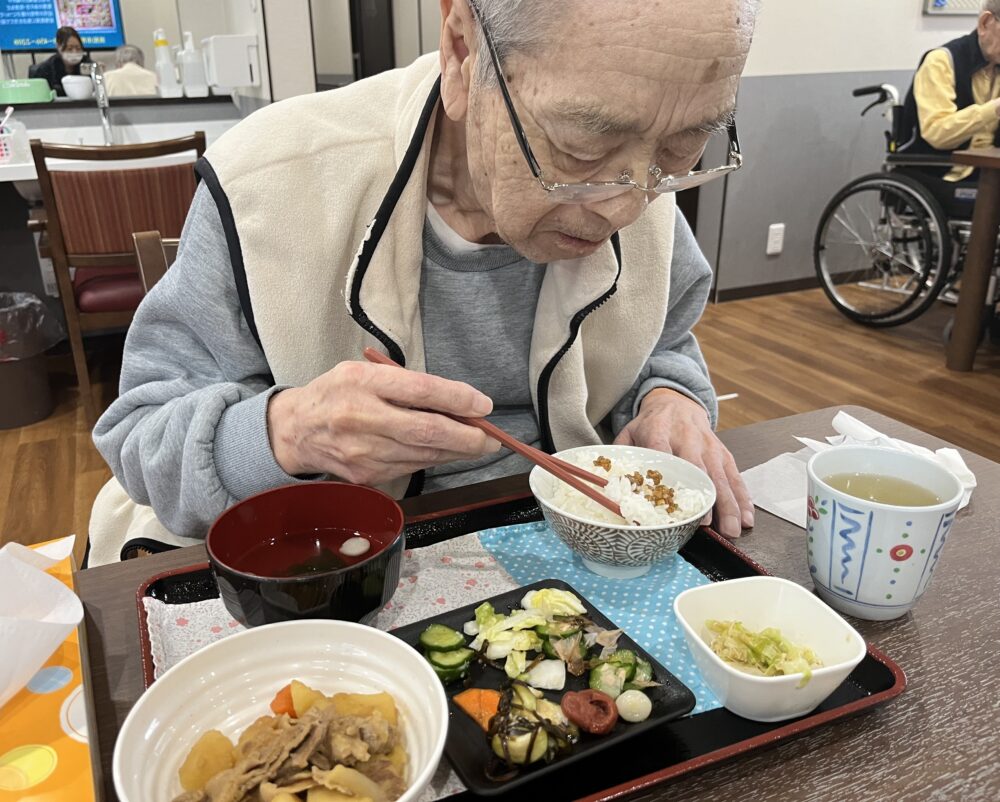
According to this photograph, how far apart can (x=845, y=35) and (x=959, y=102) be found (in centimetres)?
97

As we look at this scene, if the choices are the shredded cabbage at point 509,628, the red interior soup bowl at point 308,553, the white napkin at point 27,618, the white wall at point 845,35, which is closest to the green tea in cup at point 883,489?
the shredded cabbage at point 509,628

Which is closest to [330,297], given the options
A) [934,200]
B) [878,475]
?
[878,475]

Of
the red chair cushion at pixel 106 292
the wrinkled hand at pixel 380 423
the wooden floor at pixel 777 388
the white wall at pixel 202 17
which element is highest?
the white wall at pixel 202 17

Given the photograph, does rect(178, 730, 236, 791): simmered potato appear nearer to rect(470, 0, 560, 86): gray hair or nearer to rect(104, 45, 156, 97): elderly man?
rect(470, 0, 560, 86): gray hair

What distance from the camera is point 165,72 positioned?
4988mm

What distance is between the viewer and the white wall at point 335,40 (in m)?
4.67

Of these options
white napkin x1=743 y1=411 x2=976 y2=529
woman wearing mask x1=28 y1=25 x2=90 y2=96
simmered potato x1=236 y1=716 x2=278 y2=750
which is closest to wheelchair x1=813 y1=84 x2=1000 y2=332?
white napkin x1=743 y1=411 x2=976 y2=529

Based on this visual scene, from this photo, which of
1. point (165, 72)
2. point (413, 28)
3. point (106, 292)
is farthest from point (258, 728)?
point (165, 72)

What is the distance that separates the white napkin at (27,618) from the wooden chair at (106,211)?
253cm

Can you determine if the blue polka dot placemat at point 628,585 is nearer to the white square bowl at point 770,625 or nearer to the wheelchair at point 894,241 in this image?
the white square bowl at point 770,625

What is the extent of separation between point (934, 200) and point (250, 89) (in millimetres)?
3700

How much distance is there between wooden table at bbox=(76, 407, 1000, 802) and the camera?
2.21ft

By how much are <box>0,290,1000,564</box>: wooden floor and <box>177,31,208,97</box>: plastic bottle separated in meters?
1.67

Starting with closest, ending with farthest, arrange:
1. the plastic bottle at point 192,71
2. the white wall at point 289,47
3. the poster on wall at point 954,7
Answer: the white wall at point 289,47 → the plastic bottle at point 192,71 → the poster on wall at point 954,7
